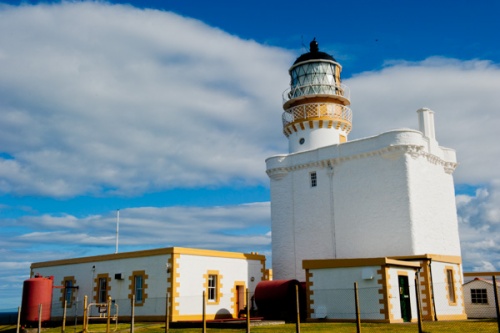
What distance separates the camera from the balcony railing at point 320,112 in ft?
110

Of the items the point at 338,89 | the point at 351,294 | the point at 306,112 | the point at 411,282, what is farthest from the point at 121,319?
the point at 338,89

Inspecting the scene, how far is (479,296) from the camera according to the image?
2836 cm

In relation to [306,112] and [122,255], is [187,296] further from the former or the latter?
[306,112]

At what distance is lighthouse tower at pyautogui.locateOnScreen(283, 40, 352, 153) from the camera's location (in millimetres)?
33562

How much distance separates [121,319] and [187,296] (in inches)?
165

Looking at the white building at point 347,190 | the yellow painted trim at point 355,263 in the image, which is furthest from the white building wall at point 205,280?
the yellow painted trim at point 355,263

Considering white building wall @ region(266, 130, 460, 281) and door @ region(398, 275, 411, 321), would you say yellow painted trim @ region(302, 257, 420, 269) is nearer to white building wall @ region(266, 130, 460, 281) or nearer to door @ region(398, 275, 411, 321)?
door @ region(398, 275, 411, 321)

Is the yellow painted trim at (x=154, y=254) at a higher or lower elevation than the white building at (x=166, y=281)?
higher

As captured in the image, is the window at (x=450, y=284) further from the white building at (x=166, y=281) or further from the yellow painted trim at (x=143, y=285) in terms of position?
the yellow painted trim at (x=143, y=285)

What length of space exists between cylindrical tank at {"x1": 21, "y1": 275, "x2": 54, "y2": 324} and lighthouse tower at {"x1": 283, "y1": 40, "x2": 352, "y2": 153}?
17055mm

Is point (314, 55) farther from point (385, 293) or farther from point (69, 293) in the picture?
point (69, 293)

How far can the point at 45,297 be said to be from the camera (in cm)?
2917

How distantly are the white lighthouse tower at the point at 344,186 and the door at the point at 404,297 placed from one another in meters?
2.92

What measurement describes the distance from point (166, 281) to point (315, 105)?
1505 centimetres
